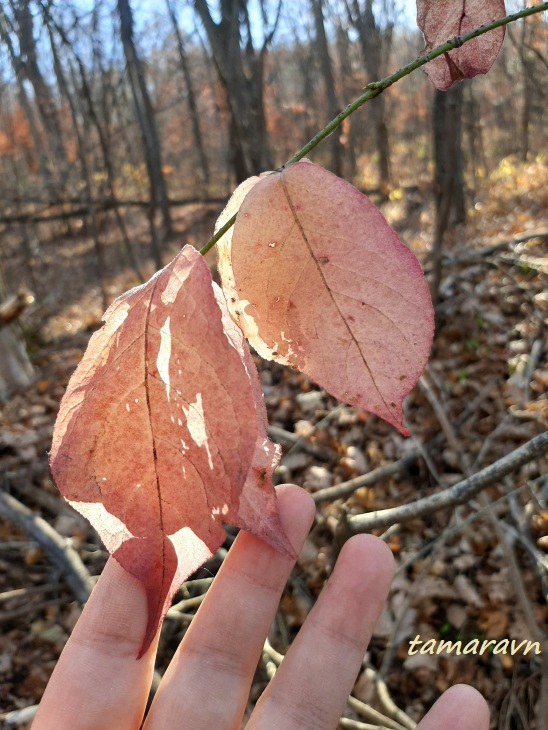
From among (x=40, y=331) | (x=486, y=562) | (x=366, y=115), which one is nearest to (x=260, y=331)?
(x=486, y=562)

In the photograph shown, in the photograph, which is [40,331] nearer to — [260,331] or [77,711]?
[77,711]

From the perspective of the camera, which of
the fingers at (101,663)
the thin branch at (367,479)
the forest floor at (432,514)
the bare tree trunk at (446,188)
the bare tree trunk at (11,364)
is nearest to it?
the fingers at (101,663)

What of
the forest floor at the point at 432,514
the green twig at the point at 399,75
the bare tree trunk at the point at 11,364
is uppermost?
the green twig at the point at 399,75

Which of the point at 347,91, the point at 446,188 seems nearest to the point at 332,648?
the point at 446,188

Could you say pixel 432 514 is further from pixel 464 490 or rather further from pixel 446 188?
pixel 446 188

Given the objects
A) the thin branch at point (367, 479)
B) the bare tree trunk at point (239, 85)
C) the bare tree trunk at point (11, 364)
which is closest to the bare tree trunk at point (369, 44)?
the bare tree trunk at point (239, 85)

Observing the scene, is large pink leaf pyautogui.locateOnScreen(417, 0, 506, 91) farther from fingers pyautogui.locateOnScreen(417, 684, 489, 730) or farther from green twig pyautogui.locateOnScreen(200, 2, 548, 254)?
fingers pyautogui.locateOnScreen(417, 684, 489, 730)

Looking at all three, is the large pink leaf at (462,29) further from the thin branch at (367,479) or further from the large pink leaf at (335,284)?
the thin branch at (367,479)
